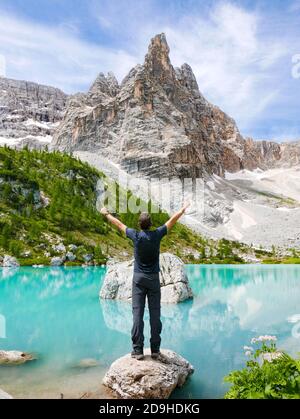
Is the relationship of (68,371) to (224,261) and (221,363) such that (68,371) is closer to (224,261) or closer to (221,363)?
(221,363)

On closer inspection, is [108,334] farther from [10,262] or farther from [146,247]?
[10,262]

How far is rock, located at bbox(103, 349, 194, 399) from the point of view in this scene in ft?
29.0

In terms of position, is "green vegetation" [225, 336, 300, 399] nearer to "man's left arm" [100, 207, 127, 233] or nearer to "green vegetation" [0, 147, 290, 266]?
"man's left arm" [100, 207, 127, 233]

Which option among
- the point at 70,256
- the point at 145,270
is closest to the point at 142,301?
the point at 145,270

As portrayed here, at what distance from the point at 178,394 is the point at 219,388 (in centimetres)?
106

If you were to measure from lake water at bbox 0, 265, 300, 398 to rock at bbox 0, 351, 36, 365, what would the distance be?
376 millimetres

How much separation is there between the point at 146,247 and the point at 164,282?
783 inches

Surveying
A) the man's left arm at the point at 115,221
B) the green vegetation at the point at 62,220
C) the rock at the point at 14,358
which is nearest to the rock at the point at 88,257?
the green vegetation at the point at 62,220

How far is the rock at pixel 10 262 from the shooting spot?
2726 inches

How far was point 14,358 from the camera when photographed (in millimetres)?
12352

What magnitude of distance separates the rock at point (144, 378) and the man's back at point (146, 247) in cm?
225

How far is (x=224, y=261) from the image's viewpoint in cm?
10362

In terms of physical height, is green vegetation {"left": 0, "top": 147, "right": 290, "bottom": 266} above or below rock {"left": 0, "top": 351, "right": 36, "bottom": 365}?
above

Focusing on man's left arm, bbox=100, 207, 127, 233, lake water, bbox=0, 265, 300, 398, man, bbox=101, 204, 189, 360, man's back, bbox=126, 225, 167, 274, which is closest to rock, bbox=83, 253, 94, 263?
lake water, bbox=0, 265, 300, 398
